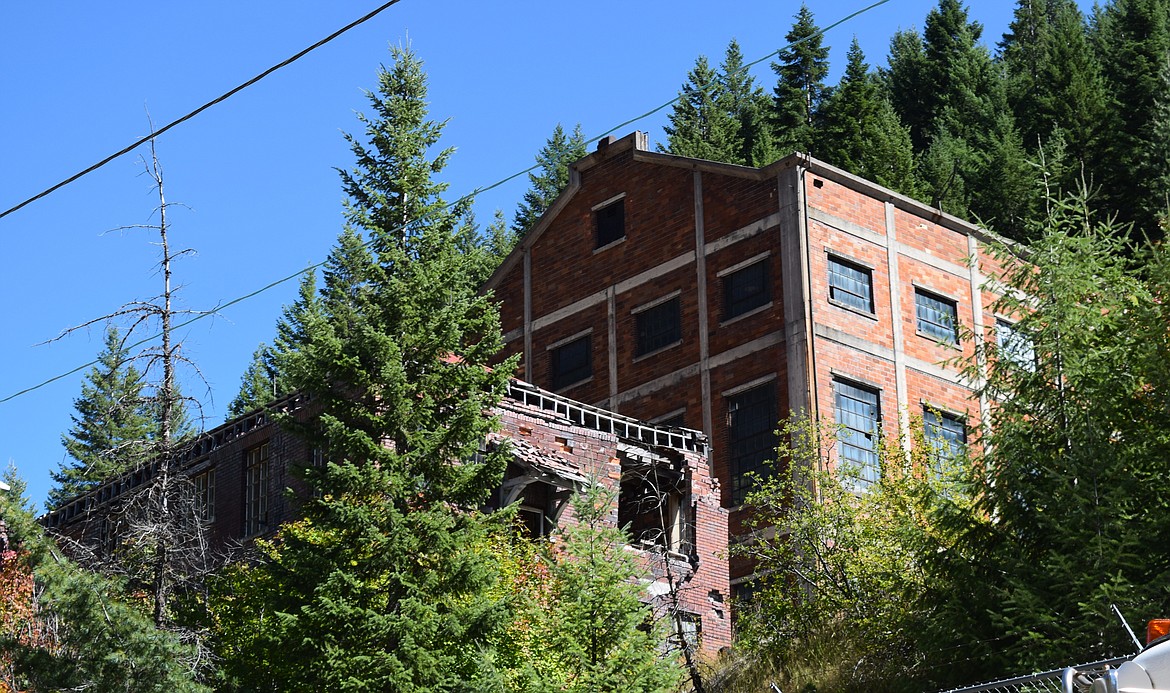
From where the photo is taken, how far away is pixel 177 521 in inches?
1187

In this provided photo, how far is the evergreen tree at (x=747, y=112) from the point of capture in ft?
238

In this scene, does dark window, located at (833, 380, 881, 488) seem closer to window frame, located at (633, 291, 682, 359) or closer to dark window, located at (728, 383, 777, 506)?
dark window, located at (728, 383, 777, 506)

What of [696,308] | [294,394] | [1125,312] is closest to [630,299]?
[696,308]

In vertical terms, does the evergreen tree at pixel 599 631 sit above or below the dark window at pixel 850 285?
below

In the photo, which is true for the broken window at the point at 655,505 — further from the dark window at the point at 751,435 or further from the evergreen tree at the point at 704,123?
the evergreen tree at the point at 704,123

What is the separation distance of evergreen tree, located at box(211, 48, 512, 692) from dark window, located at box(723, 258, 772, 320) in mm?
14253

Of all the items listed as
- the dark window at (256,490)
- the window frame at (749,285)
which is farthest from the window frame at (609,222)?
the dark window at (256,490)

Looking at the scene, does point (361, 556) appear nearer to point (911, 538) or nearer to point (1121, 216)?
point (911, 538)

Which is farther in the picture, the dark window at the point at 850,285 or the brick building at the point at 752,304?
the dark window at the point at 850,285

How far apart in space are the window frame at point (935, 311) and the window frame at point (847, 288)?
152 cm

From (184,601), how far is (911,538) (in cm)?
1369

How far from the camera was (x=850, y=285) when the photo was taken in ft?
141

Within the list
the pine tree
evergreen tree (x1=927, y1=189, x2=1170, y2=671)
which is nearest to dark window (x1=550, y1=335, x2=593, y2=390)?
evergreen tree (x1=927, y1=189, x2=1170, y2=671)

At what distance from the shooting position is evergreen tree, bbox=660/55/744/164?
2921 inches
